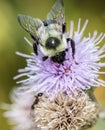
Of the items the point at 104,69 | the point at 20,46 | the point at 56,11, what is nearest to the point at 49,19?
the point at 56,11

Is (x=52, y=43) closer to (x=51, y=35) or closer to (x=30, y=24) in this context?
(x=51, y=35)

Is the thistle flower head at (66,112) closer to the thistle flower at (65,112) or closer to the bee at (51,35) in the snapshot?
the thistle flower at (65,112)

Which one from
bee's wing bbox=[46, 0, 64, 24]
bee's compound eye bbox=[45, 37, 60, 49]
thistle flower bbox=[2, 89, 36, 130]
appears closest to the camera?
bee's compound eye bbox=[45, 37, 60, 49]

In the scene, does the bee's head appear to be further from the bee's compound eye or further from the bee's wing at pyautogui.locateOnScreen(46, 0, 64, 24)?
the bee's wing at pyautogui.locateOnScreen(46, 0, 64, 24)

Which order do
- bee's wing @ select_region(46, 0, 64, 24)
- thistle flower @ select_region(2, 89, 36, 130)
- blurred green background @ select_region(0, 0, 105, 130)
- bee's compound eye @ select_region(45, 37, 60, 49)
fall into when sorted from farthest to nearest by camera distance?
blurred green background @ select_region(0, 0, 105, 130)
thistle flower @ select_region(2, 89, 36, 130)
bee's wing @ select_region(46, 0, 64, 24)
bee's compound eye @ select_region(45, 37, 60, 49)

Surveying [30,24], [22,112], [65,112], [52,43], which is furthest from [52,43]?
[22,112]

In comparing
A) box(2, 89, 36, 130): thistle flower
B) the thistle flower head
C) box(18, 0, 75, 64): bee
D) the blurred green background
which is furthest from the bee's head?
the blurred green background

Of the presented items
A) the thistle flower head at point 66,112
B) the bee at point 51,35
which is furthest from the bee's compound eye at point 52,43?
the thistle flower head at point 66,112
